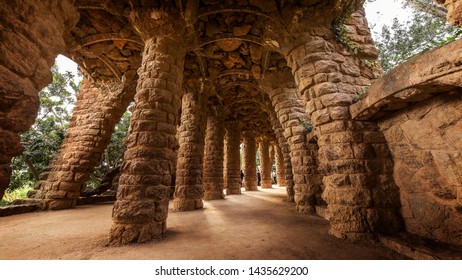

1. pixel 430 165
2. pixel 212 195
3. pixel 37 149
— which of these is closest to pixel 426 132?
pixel 430 165

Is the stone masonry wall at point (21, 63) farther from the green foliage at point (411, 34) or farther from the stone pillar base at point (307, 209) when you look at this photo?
the green foliage at point (411, 34)

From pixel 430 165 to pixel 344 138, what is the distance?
1.04 m

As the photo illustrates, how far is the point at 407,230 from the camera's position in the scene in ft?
9.11

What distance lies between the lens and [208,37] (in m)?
5.37

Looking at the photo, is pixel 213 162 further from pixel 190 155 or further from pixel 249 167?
pixel 249 167

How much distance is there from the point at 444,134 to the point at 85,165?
8.76 meters

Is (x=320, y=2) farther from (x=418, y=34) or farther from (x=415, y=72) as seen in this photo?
(x=418, y=34)


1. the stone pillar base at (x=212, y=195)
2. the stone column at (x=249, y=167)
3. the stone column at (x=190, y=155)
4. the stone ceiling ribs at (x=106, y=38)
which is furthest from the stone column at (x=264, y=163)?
the stone ceiling ribs at (x=106, y=38)

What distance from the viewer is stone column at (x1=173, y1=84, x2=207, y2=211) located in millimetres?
6398

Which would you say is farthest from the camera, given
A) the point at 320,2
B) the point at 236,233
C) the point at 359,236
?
the point at 320,2

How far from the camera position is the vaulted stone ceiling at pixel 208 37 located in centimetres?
418

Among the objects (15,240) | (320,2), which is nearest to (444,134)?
(320,2)

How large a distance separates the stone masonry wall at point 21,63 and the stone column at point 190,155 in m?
5.35

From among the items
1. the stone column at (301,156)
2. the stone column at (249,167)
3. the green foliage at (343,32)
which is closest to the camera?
the green foliage at (343,32)
